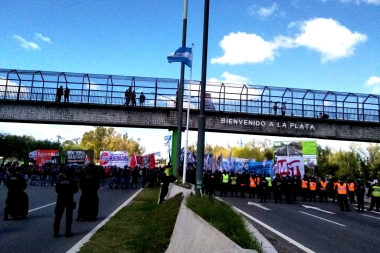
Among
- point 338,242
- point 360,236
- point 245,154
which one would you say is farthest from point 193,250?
point 245,154

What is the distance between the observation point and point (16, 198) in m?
11.4

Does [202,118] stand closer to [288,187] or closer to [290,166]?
[288,187]

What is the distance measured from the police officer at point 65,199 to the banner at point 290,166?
75.5 feet

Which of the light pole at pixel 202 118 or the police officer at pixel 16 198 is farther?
the police officer at pixel 16 198

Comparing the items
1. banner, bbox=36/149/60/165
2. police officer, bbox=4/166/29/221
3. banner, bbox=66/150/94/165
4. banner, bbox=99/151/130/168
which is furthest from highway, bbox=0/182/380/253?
banner, bbox=99/151/130/168

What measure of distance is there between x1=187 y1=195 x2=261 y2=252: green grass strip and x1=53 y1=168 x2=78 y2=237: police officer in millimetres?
3360

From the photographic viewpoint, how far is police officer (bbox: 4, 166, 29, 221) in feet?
36.8

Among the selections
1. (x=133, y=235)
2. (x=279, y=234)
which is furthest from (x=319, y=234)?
(x=133, y=235)

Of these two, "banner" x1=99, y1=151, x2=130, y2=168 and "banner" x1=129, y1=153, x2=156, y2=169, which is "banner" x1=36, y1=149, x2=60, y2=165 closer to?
"banner" x1=99, y1=151, x2=130, y2=168

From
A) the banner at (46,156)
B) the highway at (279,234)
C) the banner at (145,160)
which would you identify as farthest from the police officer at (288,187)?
the banner at (46,156)

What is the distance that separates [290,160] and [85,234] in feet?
77.8

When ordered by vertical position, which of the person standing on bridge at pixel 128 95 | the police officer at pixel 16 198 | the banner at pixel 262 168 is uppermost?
the person standing on bridge at pixel 128 95

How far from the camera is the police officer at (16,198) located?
36.8 feet

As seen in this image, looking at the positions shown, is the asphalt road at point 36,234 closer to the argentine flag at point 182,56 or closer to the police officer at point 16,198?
the police officer at point 16,198
